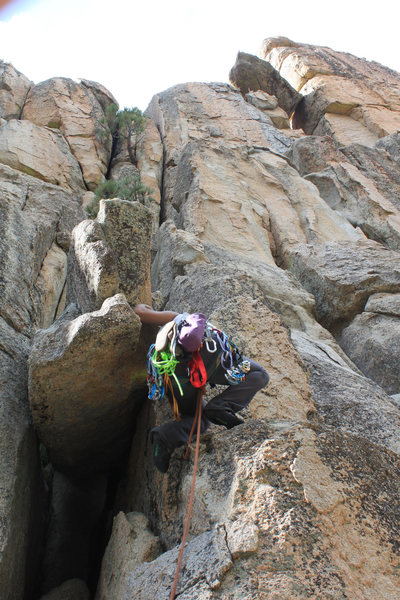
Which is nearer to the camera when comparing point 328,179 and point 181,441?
point 181,441

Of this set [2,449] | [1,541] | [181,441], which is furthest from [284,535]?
[2,449]

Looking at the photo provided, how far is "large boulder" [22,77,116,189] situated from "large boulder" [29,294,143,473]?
998cm

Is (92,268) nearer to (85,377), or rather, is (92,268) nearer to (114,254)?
(114,254)

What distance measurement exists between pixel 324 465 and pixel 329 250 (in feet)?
23.5

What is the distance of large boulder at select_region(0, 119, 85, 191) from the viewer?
12.0 m

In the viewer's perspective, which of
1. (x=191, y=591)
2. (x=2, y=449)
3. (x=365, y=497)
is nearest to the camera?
(x=191, y=591)

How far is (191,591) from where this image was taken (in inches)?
106

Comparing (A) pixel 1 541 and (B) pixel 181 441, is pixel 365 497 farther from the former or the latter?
(A) pixel 1 541

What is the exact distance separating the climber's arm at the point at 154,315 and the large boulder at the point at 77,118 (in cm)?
1002

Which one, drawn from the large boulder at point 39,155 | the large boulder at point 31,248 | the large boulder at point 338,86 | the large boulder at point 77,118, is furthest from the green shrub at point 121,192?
the large boulder at point 338,86

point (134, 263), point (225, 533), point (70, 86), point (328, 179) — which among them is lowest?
point (225, 533)

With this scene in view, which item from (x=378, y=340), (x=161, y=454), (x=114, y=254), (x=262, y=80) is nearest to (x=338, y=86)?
(x=262, y=80)

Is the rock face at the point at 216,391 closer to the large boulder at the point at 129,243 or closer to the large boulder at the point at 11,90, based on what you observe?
the large boulder at the point at 129,243

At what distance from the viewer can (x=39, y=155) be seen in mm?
12664
